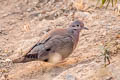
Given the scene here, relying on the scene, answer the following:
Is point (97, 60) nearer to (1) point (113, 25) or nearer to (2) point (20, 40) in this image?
(1) point (113, 25)

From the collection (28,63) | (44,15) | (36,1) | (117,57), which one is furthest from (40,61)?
(36,1)

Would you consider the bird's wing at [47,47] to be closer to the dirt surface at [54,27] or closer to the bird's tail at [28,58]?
the bird's tail at [28,58]

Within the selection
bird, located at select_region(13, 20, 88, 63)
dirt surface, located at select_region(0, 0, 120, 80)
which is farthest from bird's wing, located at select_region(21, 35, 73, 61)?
dirt surface, located at select_region(0, 0, 120, 80)

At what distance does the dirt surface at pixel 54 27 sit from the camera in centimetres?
546

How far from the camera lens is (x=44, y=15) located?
28.4ft

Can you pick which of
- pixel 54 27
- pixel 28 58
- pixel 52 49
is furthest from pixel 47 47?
pixel 54 27

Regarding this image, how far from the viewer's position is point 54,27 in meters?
7.85

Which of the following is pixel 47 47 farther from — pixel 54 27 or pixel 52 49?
pixel 54 27

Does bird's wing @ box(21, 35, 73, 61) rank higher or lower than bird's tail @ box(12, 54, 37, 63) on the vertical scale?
higher

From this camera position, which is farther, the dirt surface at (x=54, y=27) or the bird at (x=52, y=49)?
the bird at (x=52, y=49)

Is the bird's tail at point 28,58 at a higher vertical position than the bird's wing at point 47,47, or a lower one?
lower

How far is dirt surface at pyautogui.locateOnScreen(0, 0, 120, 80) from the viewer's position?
215 inches

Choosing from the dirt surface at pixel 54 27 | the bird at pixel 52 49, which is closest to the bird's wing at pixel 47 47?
the bird at pixel 52 49

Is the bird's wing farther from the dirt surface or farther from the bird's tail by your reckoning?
the dirt surface
